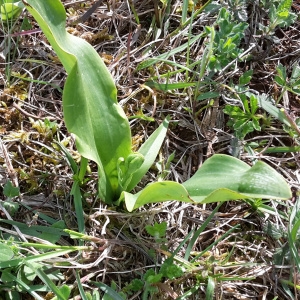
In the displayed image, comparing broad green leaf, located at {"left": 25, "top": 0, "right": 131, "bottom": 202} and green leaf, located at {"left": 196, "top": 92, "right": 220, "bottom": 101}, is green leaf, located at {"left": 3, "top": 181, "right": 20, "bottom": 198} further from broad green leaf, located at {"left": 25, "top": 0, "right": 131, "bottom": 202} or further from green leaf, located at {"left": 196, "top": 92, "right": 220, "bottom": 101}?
green leaf, located at {"left": 196, "top": 92, "right": 220, "bottom": 101}

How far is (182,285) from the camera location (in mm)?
1336

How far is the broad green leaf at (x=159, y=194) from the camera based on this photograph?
3.62ft

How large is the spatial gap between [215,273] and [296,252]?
258 millimetres

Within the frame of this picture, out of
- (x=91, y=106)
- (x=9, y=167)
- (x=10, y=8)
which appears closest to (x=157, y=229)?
(x=91, y=106)

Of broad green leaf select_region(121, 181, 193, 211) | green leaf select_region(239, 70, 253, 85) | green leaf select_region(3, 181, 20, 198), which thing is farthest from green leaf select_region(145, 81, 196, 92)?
green leaf select_region(3, 181, 20, 198)

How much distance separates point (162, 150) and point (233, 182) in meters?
0.43

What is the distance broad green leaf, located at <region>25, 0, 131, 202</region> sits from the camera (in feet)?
3.84

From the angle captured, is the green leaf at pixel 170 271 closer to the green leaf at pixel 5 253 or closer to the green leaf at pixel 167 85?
the green leaf at pixel 5 253

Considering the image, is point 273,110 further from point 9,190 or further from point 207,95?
point 9,190

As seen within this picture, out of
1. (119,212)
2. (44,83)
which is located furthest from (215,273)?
(44,83)

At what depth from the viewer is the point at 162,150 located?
60.7 inches

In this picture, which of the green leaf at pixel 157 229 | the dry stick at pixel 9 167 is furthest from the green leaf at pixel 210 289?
the dry stick at pixel 9 167

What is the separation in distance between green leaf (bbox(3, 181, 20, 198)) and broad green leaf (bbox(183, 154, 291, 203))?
532 millimetres

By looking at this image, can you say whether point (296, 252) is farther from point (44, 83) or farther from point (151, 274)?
point (44, 83)
